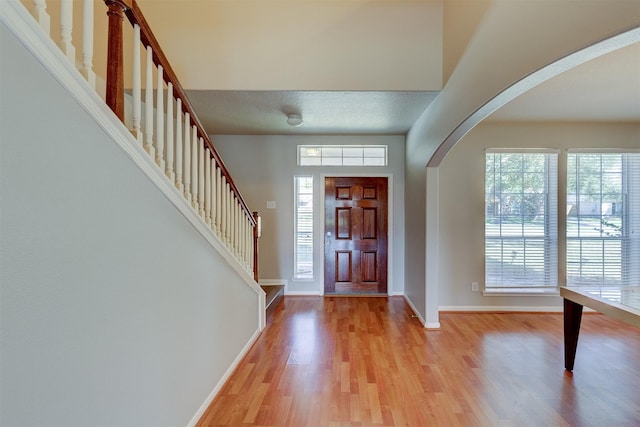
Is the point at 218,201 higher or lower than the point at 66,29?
lower

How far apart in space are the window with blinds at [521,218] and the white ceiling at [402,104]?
58 cm

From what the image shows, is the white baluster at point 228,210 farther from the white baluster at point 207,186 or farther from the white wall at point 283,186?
the white wall at point 283,186

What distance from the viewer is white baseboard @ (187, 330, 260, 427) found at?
1.78m

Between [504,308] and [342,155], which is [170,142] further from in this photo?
[504,308]

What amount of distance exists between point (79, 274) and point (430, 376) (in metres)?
2.38

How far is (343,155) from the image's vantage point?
4.48 meters

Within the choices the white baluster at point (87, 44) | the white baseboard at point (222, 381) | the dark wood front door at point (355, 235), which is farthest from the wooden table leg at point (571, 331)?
the white baluster at point (87, 44)

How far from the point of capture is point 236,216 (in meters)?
2.70

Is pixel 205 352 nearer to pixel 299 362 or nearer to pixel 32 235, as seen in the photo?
pixel 299 362

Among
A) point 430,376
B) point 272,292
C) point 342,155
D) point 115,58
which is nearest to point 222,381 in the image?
point 430,376

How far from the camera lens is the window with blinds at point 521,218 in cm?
376

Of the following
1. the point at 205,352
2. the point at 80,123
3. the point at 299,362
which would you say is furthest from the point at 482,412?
the point at 80,123

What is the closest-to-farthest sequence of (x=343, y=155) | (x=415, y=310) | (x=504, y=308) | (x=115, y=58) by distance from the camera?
1. (x=115, y=58)
2. (x=415, y=310)
3. (x=504, y=308)
4. (x=343, y=155)

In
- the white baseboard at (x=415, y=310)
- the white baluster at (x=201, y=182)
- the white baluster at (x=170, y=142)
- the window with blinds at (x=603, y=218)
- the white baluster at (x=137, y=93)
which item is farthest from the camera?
the window with blinds at (x=603, y=218)
